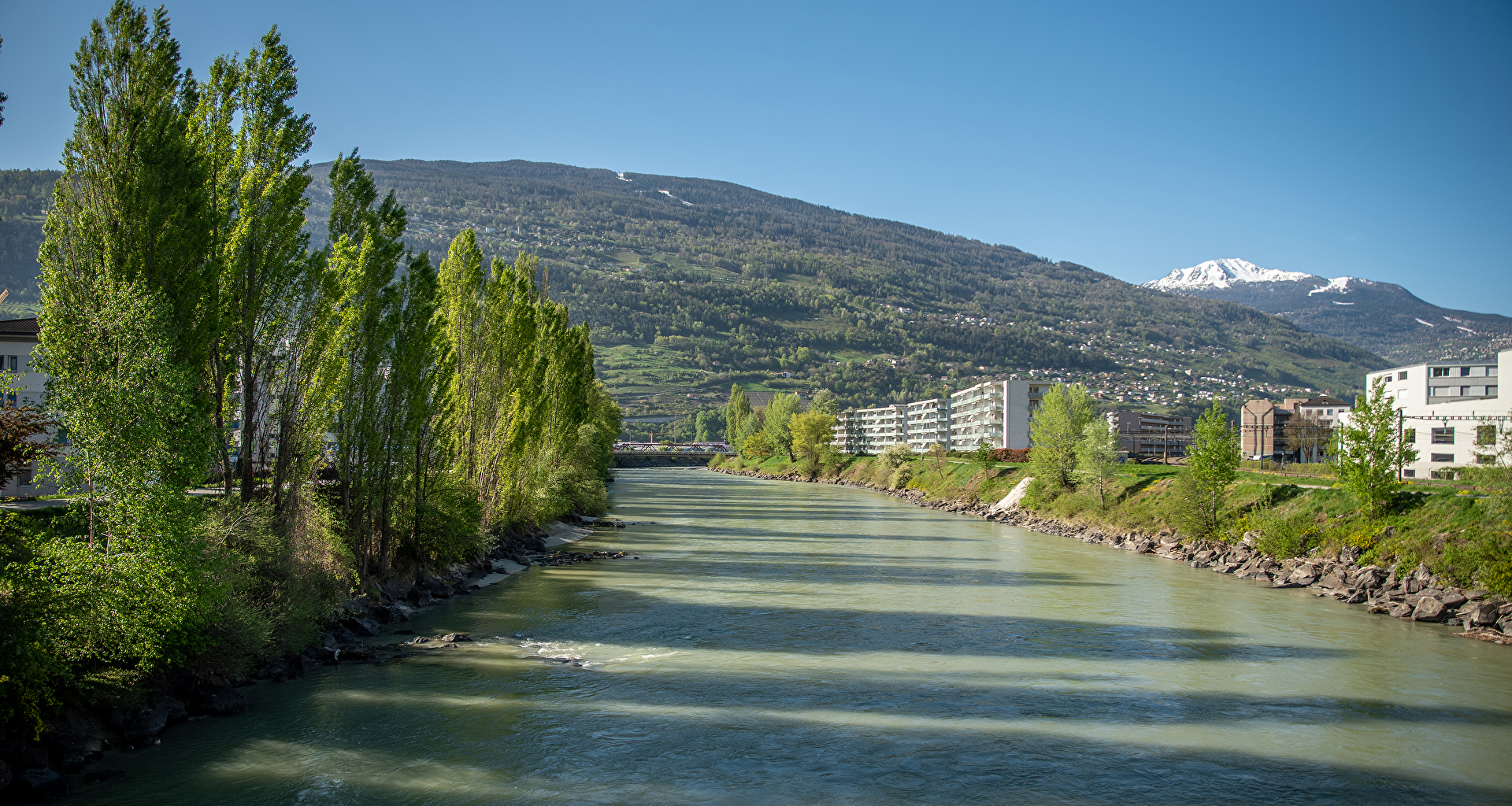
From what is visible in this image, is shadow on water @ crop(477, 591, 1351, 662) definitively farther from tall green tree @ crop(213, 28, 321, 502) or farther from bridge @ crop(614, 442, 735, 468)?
bridge @ crop(614, 442, 735, 468)

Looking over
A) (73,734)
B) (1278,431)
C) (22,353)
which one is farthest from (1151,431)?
(73,734)

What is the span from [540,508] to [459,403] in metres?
11.7

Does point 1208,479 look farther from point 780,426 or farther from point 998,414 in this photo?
point 780,426

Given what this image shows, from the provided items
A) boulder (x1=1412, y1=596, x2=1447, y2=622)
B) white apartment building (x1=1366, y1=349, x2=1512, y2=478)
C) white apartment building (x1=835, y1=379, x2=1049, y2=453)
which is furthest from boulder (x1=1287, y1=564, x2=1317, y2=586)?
white apartment building (x1=835, y1=379, x2=1049, y2=453)

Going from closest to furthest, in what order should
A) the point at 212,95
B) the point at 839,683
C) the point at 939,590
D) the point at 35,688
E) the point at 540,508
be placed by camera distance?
1. the point at 35,688
2. the point at 839,683
3. the point at 212,95
4. the point at 939,590
5. the point at 540,508

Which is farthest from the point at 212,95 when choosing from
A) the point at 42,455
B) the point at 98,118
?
the point at 42,455

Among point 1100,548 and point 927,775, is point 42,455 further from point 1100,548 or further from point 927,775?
point 1100,548

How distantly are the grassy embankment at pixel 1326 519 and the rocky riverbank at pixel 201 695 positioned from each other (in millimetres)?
32060

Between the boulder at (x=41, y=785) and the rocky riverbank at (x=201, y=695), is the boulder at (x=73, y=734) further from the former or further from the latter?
the boulder at (x=41, y=785)

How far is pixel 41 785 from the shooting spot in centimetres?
1234

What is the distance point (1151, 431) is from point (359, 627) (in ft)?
590

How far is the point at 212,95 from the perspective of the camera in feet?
70.2

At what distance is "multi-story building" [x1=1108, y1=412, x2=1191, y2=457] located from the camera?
158m

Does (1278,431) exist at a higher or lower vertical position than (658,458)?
higher
